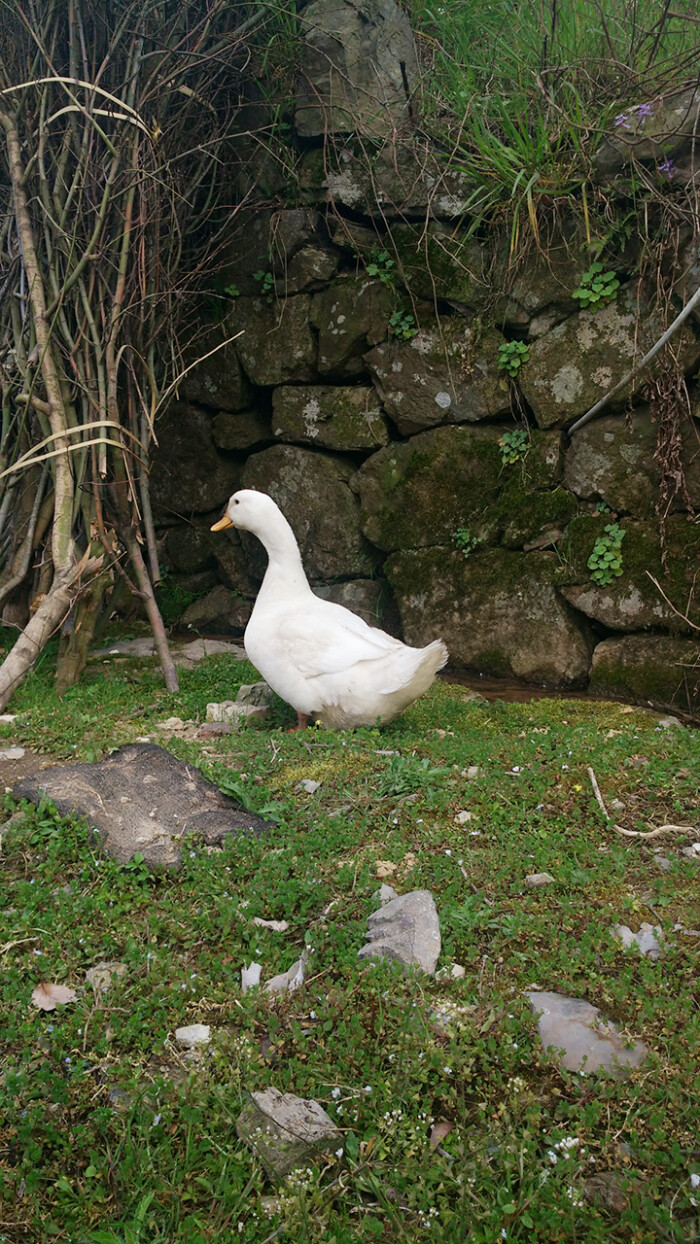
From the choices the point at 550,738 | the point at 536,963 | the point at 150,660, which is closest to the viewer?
the point at 536,963

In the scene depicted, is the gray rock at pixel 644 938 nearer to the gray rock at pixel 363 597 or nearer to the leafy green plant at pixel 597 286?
the gray rock at pixel 363 597

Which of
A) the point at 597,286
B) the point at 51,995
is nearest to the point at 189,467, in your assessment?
the point at 597,286

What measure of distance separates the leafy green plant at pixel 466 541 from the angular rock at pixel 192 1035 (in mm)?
4708

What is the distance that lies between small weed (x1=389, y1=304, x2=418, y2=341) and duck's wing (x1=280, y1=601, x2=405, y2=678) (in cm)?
291

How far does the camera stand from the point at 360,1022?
7.36ft

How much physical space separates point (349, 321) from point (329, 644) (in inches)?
135

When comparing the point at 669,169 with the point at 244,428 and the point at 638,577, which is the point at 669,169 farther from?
the point at 244,428

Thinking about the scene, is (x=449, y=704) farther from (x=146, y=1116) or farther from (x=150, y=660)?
(x=146, y=1116)

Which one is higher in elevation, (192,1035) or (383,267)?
(383,267)

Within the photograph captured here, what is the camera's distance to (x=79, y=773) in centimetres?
336

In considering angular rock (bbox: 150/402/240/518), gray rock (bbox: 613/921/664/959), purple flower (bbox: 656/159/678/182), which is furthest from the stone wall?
gray rock (bbox: 613/921/664/959)

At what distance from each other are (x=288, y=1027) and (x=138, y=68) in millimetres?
5586

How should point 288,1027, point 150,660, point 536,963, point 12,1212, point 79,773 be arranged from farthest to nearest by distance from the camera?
point 150,660, point 79,773, point 536,963, point 288,1027, point 12,1212

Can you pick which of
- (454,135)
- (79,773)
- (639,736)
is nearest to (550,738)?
(639,736)
